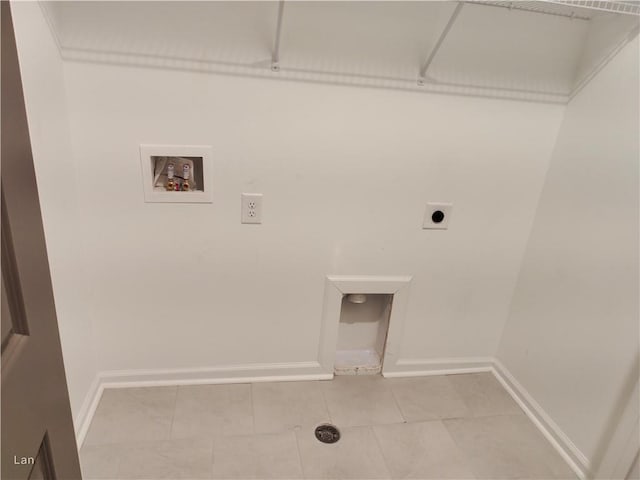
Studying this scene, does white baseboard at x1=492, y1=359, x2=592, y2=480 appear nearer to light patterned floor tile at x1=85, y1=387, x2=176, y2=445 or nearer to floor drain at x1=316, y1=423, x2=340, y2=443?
floor drain at x1=316, y1=423, x2=340, y2=443

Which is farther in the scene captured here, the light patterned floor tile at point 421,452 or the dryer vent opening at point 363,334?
the dryer vent opening at point 363,334

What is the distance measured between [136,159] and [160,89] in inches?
11.1

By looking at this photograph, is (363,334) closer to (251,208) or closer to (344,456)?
(344,456)

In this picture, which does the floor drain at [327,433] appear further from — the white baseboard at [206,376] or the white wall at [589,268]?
the white wall at [589,268]

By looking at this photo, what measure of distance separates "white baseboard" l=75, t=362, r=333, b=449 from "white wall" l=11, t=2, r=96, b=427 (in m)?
0.17

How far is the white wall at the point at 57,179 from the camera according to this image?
1176 mm

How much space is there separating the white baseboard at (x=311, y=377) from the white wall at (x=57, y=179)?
19 cm

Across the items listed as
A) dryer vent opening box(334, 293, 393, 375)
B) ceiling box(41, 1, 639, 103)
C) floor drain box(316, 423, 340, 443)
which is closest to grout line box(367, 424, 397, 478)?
floor drain box(316, 423, 340, 443)

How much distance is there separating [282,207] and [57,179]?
82 cm

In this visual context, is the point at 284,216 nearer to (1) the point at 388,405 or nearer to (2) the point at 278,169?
(2) the point at 278,169

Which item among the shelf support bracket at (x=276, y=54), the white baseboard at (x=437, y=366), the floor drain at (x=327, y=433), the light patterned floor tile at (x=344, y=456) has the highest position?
the shelf support bracket at (x=276, y=54)

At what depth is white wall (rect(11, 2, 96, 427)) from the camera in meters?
1.18

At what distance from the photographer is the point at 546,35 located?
1.65 m

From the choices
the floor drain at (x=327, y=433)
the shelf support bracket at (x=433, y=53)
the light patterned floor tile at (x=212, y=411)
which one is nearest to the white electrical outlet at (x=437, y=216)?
the shelf support bracket at (x=433, y=53)
